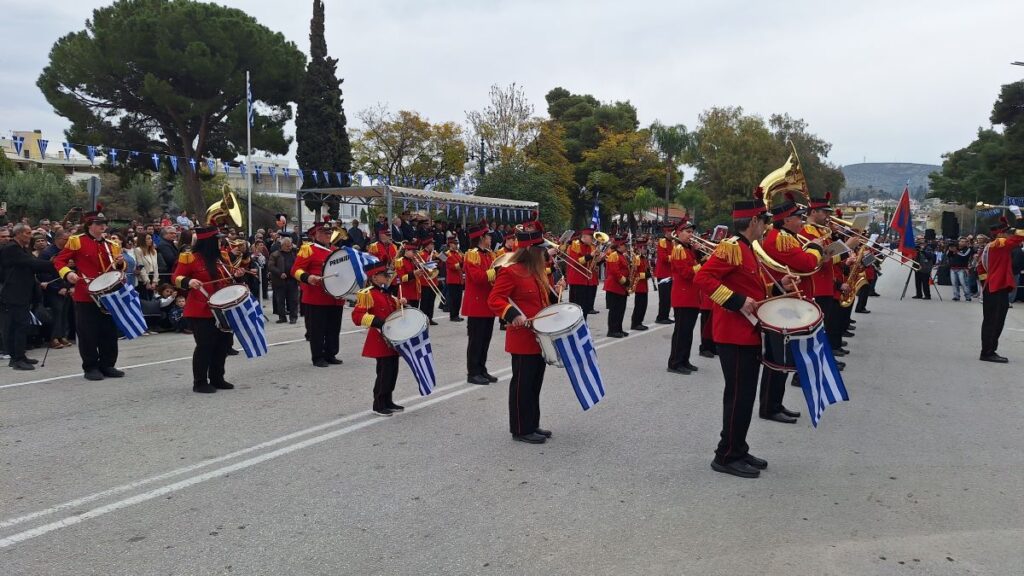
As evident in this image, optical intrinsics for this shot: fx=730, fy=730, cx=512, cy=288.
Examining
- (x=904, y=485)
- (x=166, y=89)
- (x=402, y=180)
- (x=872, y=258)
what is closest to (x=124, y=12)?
(x=166, y=89)

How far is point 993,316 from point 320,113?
101 ft

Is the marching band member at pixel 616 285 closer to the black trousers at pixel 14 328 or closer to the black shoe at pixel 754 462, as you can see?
the black shoe at pixel 754 462

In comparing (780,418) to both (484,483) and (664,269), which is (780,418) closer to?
(484,483)

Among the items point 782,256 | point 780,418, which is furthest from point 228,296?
point 780,418

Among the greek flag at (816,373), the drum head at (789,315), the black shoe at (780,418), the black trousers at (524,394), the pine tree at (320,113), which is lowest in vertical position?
the black shoe at (780,418)

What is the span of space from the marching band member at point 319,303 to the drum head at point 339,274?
1.09 feet

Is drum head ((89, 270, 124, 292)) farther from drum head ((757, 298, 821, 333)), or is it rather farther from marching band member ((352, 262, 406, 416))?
drum head ((757, 298, 821, 333))

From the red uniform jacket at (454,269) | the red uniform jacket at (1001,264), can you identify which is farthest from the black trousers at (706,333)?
the red uniform jacket at (454,269)

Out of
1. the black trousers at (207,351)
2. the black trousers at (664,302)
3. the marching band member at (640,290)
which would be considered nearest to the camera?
the black trousers at (207,351)

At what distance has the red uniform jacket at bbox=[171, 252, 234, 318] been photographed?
7590mm

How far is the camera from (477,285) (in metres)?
9.05

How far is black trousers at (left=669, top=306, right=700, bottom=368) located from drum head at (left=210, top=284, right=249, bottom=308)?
Answer: 5.07m

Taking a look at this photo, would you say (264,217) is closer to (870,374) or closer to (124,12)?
(124,12)

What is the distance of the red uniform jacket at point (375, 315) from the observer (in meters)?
6.48
